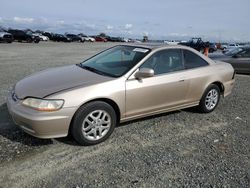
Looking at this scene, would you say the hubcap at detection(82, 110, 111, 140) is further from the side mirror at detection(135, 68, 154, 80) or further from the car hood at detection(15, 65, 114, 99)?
the side mirror at detection(135, 68, 154, 80)

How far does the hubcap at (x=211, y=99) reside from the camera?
5.75 m

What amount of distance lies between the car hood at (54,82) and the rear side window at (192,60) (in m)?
1.86

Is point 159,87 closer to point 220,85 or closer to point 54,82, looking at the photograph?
point 54,82

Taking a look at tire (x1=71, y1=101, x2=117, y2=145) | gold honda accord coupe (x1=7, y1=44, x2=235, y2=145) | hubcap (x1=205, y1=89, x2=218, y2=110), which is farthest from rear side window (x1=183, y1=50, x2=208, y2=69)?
tire (x1=71, y1=101, x2=117, y2=145)

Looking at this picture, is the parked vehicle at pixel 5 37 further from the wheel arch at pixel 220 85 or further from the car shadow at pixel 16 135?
the wheel arch at pixel 220 85

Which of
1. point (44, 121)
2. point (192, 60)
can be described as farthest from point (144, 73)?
point (44, 121)

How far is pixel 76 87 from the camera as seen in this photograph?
3975 mm

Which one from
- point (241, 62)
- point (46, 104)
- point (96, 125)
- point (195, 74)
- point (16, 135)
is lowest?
point (16, 135)

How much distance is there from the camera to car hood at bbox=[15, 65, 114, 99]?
397cm

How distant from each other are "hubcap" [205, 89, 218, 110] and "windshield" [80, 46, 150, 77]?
1.81m

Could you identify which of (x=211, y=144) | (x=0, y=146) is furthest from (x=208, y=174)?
(x=0, y=146)

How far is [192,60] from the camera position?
216 inches

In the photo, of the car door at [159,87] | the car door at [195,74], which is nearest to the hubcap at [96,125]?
the car door at [159,87]

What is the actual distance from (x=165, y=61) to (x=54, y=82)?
2087mm
